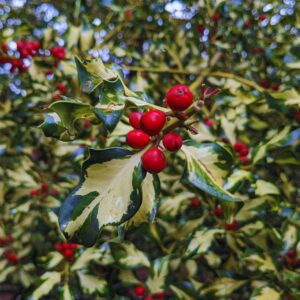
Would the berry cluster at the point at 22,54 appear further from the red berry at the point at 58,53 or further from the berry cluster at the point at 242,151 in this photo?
the berry cluster at the point at 242,151

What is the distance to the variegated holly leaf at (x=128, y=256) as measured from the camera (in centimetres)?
164

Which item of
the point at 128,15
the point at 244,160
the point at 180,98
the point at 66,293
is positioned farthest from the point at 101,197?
the point at 128,15

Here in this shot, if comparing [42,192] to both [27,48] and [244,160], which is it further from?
[244,160]

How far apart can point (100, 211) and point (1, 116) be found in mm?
1953

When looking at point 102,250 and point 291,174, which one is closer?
point 102,250

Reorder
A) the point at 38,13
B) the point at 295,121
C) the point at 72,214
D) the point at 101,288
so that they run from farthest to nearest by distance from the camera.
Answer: the point at 38,13 < the point at 101,288 < the point at 295,121 < the point at 72,214

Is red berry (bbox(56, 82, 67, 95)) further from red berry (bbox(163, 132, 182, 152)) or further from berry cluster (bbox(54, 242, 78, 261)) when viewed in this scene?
red berry (bbox(163, 132, 182, 152))

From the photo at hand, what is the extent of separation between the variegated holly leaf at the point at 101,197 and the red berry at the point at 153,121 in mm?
102

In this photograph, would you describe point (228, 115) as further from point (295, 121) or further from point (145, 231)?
point (145, 231)

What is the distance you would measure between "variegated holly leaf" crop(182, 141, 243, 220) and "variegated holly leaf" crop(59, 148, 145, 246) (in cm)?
12

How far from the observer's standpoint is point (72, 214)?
731 mm

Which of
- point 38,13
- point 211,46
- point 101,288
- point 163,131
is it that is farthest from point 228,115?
point 38,13

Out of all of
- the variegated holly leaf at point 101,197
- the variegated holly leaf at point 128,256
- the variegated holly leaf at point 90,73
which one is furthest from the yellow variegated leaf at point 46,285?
the variegated holly leaf at point 90,73

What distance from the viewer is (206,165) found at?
88cm
